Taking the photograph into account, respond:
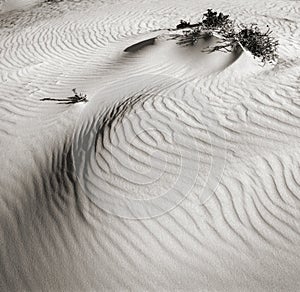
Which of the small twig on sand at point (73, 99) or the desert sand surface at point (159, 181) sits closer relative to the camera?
the desert sand surface at point (159, 181)

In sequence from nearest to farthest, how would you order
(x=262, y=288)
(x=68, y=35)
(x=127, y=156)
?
(x=262, y=288) → (x=127, y=156) → (x=68, y=35)

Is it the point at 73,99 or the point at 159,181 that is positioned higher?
the point at 73,99

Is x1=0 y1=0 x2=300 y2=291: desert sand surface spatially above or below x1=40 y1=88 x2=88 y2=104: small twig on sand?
below

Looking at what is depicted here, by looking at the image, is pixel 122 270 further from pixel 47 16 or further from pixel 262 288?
pixel 47 16

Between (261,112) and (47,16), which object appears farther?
(47,16)

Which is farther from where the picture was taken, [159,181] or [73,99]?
[73,99]

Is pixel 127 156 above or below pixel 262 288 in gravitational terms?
above

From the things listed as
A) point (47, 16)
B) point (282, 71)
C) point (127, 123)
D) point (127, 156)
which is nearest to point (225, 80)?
point (282, 71)

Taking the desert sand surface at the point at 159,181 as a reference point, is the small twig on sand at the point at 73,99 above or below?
above
